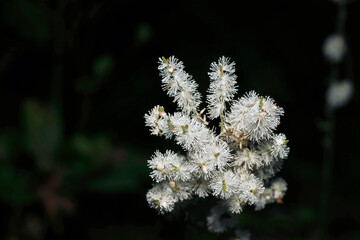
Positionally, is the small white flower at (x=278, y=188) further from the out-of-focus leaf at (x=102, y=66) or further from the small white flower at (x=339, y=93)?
the out-of-focus leaf at (x=102, y=66)

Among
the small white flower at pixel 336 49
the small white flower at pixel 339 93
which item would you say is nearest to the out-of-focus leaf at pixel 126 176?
the small white flower at pixel 339 93

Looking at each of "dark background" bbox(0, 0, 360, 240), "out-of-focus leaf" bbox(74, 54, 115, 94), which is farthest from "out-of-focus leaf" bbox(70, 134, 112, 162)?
"out-of-focus leaf" bbox(74, 54, 115, 94)

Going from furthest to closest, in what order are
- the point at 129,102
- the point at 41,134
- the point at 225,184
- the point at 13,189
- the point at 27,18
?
1. the point at 129,102
2. the point at 27,18
3. the point at 41,134
4. the point at 13,189
5. the point at 225,184

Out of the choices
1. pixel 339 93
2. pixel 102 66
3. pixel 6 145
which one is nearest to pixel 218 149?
pixel 339 93

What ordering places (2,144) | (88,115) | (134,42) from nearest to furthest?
(2,144) → (88,115) → (134,42)

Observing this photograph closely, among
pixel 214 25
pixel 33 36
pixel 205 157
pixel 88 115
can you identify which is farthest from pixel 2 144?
pixel 205 157

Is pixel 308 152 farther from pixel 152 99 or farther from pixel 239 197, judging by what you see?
pixel 239 197

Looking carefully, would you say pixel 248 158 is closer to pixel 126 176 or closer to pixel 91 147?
pixel 126 176
